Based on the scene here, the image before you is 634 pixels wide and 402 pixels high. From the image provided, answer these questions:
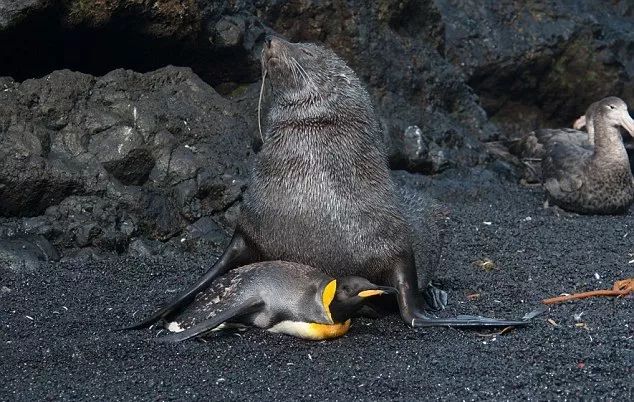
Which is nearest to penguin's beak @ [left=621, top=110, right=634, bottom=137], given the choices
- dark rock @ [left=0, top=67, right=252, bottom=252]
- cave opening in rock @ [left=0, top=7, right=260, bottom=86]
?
cave opening in rock @ [left=0, top=7, right=260, bottom=86]

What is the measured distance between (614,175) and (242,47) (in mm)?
3584

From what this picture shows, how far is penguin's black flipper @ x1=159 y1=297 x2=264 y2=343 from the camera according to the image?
607cm

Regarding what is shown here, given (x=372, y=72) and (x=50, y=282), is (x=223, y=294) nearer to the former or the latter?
(x=50, y=282)

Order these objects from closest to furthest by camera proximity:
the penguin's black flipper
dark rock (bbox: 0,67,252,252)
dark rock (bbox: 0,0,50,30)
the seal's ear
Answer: the penguin's black flipper
the seal's ear
dark rock (bbox: 0,0,50,30)
dark rock (bbox: 0,67,252,252)

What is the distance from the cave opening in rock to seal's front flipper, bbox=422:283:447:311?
3024mm

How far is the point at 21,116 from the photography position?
823 cm

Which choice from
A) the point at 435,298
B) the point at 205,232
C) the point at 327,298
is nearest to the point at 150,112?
the point at 205,232

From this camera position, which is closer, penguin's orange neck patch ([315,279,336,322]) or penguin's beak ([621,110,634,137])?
penguin's orange neck patch ([315,279,336,322])

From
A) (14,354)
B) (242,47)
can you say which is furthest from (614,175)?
(14,354)

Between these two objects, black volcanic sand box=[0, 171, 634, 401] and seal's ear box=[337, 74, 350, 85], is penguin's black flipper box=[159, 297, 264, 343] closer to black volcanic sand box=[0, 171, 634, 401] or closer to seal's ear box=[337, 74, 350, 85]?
black volcanic sand box=[0, 171, 634, 401]

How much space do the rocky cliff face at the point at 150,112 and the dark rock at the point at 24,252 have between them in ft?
0.05

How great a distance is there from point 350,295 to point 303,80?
145 cm

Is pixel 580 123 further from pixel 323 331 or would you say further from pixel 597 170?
pixel 323 331

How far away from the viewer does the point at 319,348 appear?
604 centimetres
